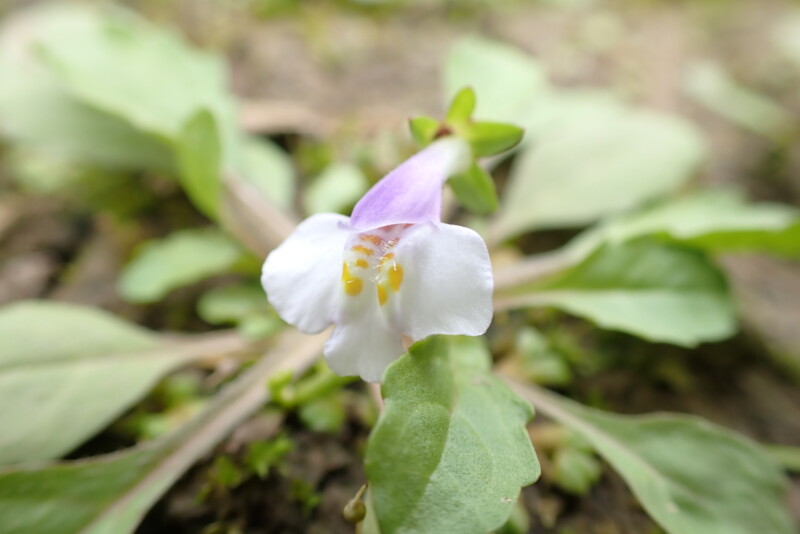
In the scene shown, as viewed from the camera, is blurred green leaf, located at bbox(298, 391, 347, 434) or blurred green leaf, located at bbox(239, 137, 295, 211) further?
blurred green leaf, located at bbox(239, 137, 295, 211)

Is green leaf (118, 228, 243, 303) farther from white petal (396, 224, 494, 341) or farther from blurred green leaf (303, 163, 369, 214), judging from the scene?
white petal (396, 224, 494, 341)

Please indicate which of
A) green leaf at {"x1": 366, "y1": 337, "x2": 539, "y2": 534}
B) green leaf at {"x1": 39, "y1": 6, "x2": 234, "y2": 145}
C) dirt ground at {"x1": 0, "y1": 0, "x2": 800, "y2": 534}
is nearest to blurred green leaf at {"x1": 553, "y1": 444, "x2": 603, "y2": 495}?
dirt ground at {"x1": 0, "y1": 0, "x2": 800, "y2": 534}

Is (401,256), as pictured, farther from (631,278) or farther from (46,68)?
(46,68)

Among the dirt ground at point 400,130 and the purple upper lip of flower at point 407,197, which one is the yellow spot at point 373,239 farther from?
the dirt ground at point 400,130

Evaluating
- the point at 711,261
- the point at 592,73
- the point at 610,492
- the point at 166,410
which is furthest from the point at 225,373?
the point at 592,73

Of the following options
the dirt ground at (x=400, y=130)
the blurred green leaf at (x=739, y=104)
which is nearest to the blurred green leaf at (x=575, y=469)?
the dirt ground at (x=400, y=130)

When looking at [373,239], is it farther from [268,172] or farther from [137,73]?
[137,73]
